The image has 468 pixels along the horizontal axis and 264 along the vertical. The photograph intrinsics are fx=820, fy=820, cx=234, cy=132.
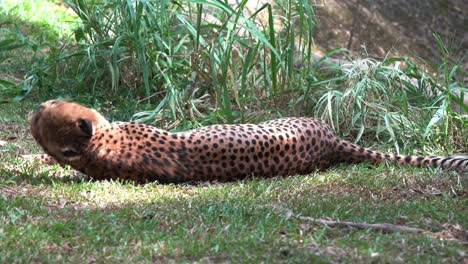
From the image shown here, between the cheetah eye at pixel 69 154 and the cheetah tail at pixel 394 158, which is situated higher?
the cheetah eye at pixel 69 154

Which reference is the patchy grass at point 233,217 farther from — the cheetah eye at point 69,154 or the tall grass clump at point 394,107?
the tall grass clump at point 394,107

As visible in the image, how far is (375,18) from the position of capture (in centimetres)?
774

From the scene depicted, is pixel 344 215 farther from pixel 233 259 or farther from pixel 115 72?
pixel 115 72

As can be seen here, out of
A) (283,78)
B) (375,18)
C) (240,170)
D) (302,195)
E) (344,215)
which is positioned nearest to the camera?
(344,215)

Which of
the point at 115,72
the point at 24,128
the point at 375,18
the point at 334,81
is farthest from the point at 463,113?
the point at 24,128

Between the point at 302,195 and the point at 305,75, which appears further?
the point at 305,75

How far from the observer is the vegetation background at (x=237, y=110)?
323cm

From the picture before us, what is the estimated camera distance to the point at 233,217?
3.54m

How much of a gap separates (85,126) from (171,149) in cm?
48

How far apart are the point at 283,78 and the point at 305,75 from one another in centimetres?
33

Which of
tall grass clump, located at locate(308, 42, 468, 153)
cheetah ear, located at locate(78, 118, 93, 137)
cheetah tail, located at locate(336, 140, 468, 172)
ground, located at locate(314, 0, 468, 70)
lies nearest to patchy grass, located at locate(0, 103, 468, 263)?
cheetah tail, located at locate(336, 140, 468, 172)

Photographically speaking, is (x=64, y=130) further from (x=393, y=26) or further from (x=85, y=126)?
(x=393, y=26)

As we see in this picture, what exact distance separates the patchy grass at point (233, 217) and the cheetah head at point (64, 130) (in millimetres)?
157

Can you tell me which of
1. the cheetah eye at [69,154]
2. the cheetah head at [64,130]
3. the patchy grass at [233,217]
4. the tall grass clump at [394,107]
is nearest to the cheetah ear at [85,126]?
the cheetah head at [64,130]
